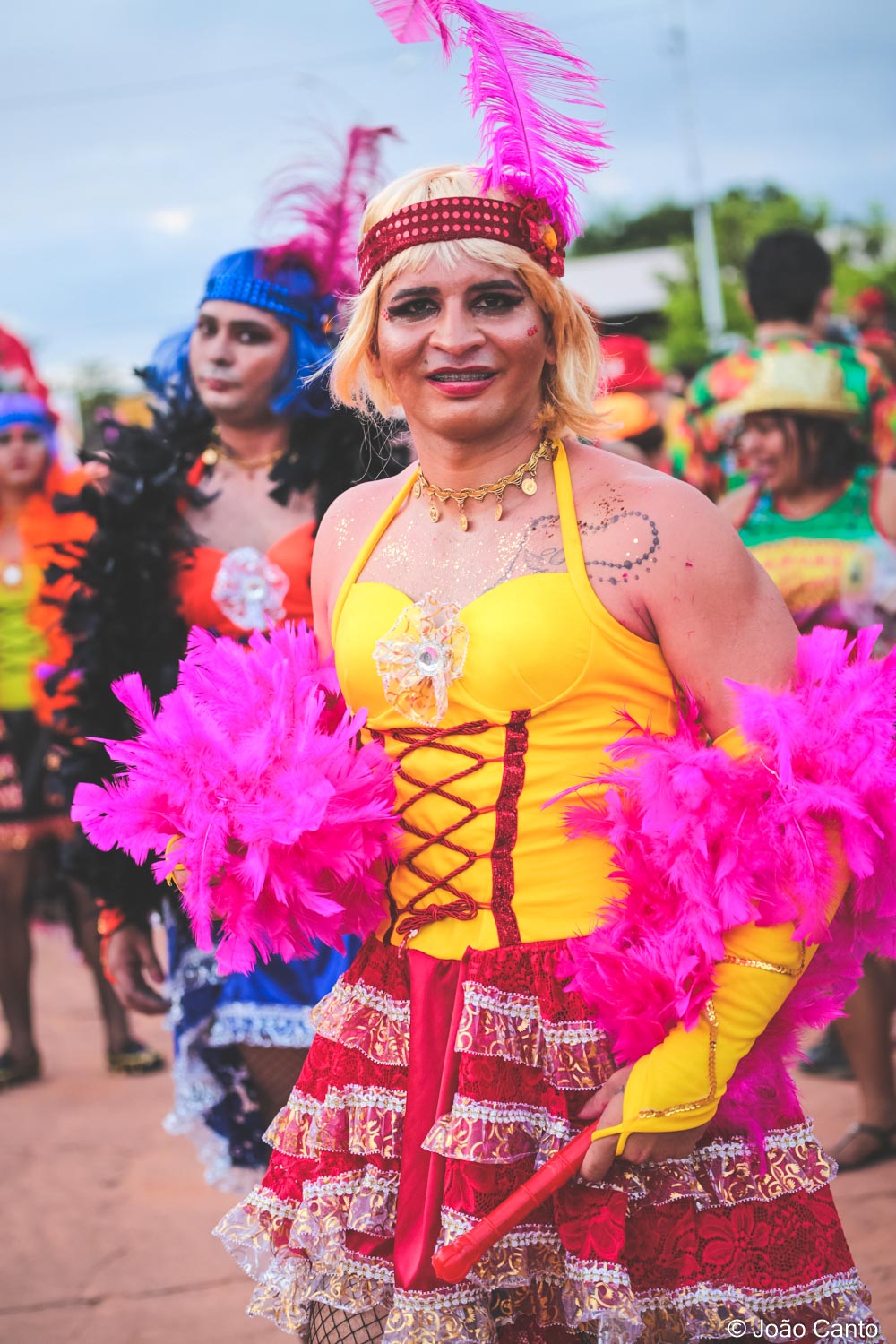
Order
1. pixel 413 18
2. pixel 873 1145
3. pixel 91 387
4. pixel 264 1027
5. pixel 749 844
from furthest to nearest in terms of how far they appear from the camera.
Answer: pixel 91 387 < pixel 873 1145 < pixel 264 1027 < pixel 413 18 < pixel 749 844

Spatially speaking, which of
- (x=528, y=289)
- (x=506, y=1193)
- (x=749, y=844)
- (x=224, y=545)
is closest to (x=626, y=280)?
(x=224, y=545)

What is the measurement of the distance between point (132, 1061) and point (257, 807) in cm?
391

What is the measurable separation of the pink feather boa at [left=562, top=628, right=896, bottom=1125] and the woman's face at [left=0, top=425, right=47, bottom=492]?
4912mm

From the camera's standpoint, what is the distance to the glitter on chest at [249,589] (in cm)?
324

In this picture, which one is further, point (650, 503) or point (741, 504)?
point (741, 504)

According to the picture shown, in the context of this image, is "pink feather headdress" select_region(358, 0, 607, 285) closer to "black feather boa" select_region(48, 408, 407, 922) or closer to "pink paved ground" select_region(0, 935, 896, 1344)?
"black feather boa" select_region(48, 408, 407, 922)

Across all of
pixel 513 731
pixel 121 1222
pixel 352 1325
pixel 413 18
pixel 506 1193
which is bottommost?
pixel 121 1222

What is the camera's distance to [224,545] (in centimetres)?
338

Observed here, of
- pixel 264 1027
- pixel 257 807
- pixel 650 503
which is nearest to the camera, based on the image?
pixel 650 503

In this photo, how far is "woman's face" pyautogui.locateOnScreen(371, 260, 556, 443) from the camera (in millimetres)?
2039

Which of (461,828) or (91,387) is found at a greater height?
(91,387)

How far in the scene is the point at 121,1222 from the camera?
4219mm

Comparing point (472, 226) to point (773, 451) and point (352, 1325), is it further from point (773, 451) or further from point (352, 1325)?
point (773, 451)

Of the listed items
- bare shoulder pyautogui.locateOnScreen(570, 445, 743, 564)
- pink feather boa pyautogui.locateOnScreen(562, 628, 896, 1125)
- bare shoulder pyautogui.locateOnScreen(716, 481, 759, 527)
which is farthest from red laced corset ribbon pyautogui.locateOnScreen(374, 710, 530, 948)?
bare shoulder pyautogui.locateOnScreen(716, 481, 759, 527)
